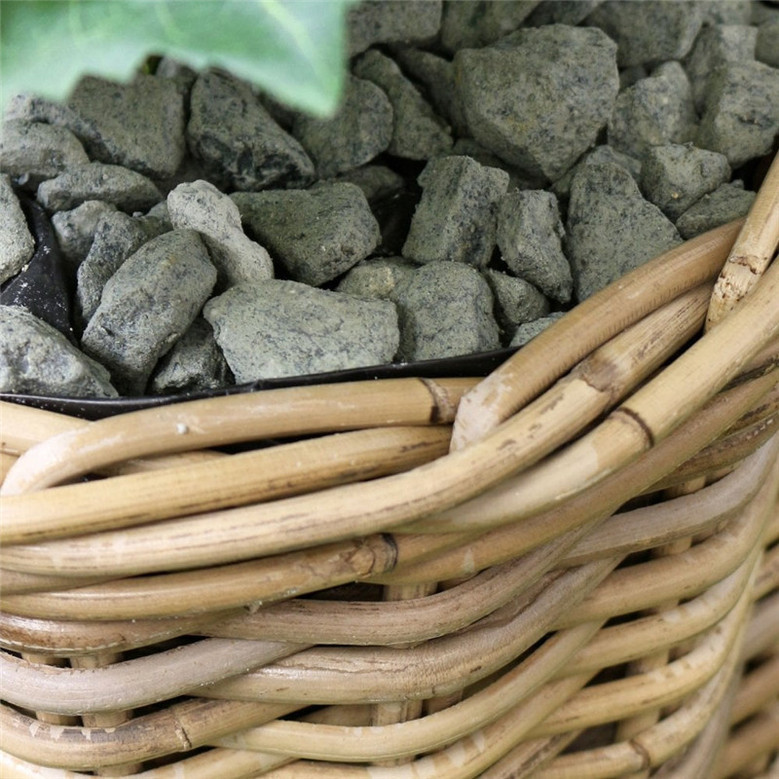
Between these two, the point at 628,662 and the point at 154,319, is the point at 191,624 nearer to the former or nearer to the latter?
the point at 154,319

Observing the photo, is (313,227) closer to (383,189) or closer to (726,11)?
(383,189)

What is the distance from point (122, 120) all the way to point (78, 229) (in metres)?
0.08

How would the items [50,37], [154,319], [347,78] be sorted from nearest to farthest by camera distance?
1. [50,37]
2. [154,319]
3. [347,78]

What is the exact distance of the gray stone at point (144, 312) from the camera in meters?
0.43

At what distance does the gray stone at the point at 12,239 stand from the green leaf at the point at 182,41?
0.20m

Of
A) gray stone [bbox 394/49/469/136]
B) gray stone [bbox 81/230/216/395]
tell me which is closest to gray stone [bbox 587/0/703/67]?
gray stone [bbox 394/49/469/136]

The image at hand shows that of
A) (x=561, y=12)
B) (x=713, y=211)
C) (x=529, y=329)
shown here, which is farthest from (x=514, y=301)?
(x=561, y=12)

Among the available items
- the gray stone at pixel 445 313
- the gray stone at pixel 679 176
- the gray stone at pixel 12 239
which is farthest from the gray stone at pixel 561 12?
the gray stone at pixel 12 239

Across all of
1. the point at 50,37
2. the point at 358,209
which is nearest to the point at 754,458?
the point at 358,209

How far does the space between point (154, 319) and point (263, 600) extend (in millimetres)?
145

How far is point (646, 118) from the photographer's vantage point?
0.58m

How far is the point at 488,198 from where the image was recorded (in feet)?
1.72

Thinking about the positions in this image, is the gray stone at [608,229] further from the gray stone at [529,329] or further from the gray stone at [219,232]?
the gray stone at [219,232]

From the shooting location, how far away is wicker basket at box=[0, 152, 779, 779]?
317 millimetres
